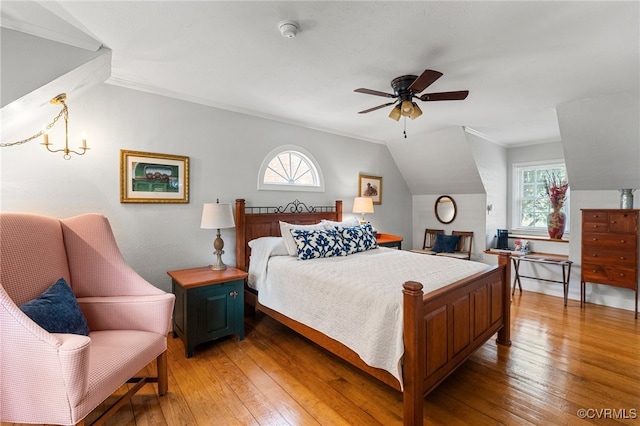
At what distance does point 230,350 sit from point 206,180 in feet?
5.91

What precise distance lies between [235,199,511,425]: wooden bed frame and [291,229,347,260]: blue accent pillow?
0.67 metres

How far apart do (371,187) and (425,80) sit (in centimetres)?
299

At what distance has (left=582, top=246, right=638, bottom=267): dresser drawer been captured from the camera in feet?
11.3

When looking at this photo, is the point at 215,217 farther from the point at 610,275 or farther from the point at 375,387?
the point at 610,275

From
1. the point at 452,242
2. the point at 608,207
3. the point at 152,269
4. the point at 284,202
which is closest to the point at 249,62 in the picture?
the point at 284,202

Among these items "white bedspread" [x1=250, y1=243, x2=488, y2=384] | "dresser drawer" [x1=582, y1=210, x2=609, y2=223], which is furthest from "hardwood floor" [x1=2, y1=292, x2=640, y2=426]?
"dresser drawer" [x1=582, y1=210, x2=609, y2=223]

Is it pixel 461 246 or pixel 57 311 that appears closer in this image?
pixel 57 311

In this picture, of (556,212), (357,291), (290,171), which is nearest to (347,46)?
(357,291)

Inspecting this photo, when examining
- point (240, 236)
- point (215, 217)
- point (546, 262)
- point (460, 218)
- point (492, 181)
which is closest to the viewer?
point (215, 217)

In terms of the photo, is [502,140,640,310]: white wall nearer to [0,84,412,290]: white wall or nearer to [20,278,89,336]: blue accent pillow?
[0,84,412,290]: white wall

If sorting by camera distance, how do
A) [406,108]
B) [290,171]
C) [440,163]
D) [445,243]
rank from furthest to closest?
[445,243]
[440,163]
[290,171]
[406,108]

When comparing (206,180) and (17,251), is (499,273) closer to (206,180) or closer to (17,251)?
(206,180)

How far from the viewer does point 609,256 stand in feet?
11.8

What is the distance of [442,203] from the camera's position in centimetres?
555
